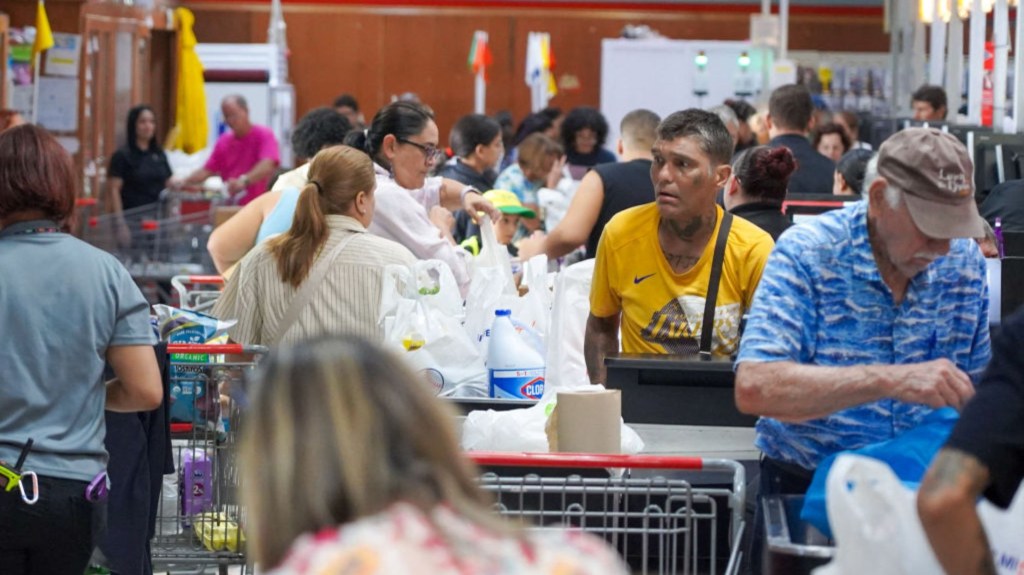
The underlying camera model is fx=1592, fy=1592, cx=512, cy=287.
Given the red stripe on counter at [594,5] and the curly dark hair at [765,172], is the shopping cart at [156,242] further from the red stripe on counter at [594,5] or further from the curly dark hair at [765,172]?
the red stripe on counter at [594,5]

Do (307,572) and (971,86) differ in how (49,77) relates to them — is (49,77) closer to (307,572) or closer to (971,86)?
(971,86)

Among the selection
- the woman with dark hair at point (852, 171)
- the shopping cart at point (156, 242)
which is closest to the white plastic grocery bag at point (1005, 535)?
the woman with dark hair at point (852, 171)

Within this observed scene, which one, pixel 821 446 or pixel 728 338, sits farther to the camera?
pixel 728 338

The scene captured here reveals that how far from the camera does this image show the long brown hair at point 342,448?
5.20 ft

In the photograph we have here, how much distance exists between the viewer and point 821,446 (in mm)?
2896

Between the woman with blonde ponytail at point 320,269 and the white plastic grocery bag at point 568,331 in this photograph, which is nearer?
the white plastic grocery bag at point 568,331

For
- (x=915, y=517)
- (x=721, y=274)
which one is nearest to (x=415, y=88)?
(x=721, y=274)

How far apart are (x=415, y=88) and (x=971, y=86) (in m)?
12.0

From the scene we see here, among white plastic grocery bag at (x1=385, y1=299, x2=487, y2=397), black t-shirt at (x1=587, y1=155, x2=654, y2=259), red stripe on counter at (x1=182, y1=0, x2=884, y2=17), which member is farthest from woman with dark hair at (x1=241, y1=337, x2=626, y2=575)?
red stripe on counter at (x1=182, y1=0, x2=884, y2=17)

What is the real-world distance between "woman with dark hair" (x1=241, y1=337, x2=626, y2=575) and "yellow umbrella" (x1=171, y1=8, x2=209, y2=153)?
15.5 meters

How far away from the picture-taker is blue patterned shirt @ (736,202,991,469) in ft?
9.24

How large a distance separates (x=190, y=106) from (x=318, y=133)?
1025 centimetres

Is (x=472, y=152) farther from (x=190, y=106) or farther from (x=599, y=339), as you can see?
(x=190, y=106)

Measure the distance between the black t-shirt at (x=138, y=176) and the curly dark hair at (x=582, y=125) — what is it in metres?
4.69
